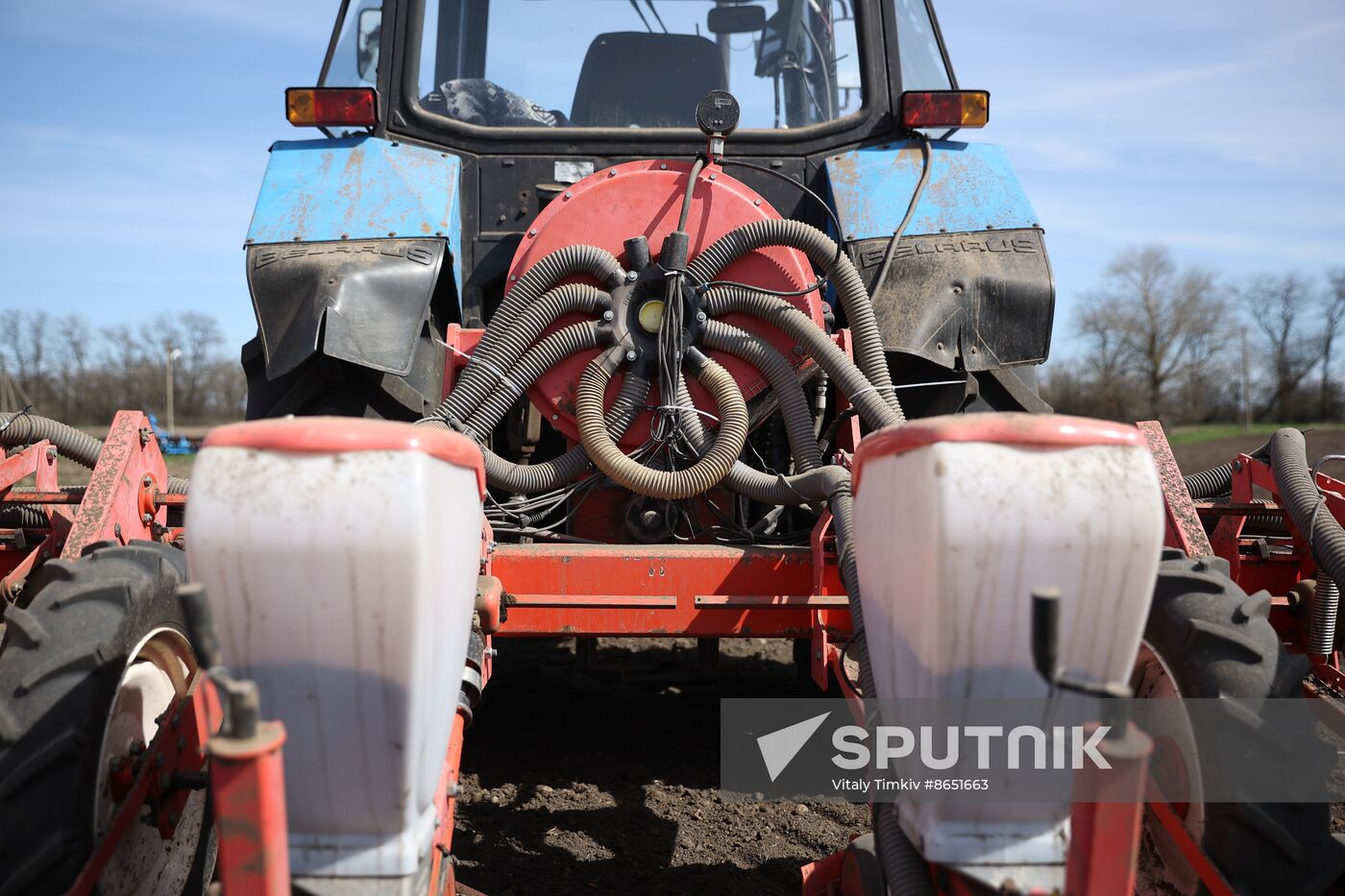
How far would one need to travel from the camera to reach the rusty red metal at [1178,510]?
2.53 m

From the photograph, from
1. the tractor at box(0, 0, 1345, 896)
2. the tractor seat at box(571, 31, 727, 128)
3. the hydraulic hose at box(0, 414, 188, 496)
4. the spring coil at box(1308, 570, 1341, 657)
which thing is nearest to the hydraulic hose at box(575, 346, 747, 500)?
the tractor at box(0, 0, 1345, 896)

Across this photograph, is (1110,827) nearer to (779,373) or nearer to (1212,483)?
(779,373)

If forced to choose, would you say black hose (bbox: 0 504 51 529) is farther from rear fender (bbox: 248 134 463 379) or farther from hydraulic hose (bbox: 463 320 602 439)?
hydraulic hose (bbox: 463 320 602 439)

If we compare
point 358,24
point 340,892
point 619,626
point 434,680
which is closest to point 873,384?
point 619,626

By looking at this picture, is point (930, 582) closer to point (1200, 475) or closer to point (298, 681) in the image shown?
point (298, 681)

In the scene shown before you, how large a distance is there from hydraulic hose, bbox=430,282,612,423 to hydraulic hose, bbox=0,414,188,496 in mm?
1042

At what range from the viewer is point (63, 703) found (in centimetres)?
174

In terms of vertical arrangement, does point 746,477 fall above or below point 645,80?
below

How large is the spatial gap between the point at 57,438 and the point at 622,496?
178 cm

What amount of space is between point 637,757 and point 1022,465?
252 cm

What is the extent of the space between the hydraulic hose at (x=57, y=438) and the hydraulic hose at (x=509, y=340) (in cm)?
104

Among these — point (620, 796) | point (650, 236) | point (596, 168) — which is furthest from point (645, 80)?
point (620, 796)

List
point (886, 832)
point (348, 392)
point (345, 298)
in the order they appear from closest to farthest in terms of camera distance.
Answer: point (886, 832) < point (345, 298) < point (348, 392)

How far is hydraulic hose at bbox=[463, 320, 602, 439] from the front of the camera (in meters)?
2.64
